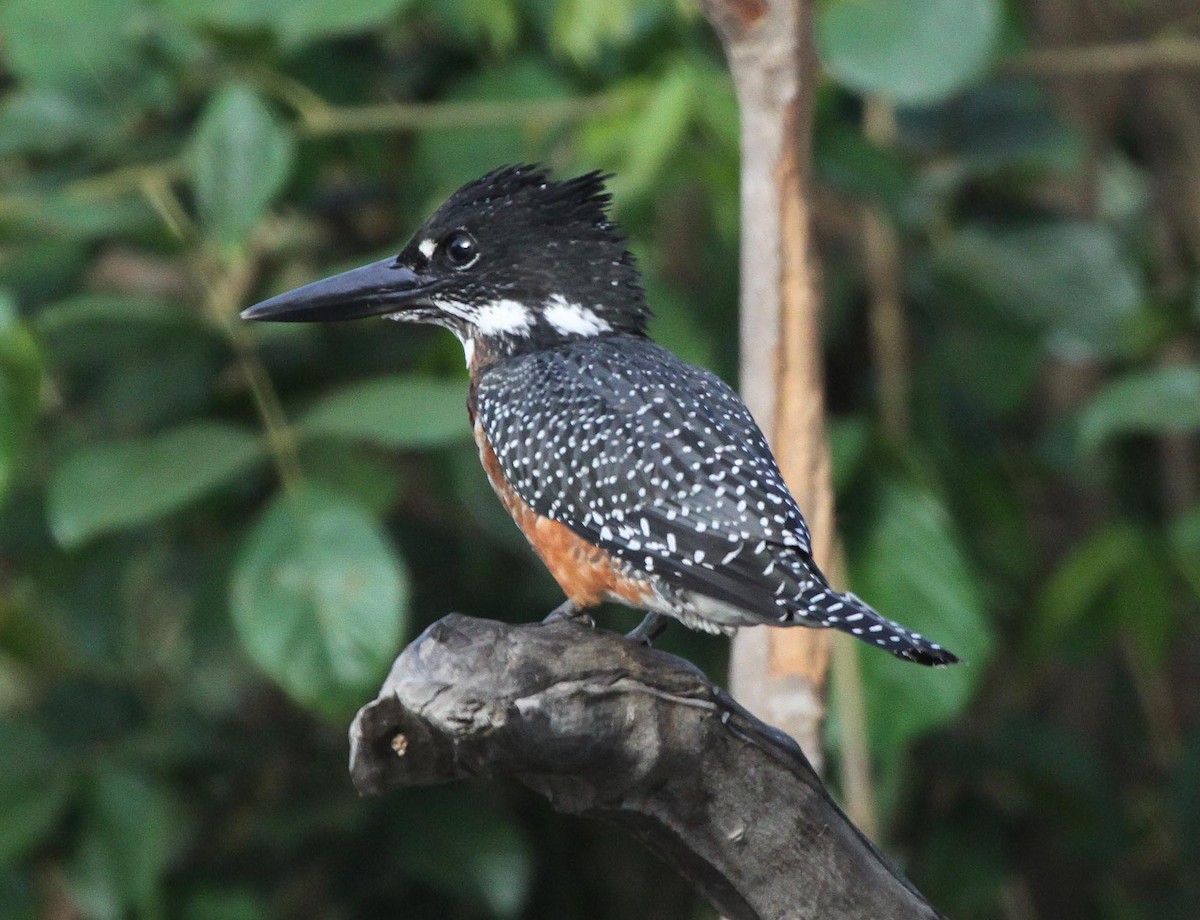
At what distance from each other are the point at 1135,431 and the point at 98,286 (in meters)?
2.45

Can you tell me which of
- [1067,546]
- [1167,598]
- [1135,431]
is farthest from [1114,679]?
[1167,598]

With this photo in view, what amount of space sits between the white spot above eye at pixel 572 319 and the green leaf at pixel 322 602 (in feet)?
1.60

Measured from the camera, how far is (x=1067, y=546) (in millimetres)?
4223

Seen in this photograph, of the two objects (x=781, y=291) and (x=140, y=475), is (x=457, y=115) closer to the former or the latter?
(x=140, y=475)

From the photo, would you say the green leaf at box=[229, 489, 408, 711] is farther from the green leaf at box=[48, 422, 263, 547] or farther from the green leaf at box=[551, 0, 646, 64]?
the green leaf at box=[551, 0, 646, 64]

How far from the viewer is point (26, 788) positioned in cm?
293

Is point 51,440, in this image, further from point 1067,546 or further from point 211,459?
point 1067,546

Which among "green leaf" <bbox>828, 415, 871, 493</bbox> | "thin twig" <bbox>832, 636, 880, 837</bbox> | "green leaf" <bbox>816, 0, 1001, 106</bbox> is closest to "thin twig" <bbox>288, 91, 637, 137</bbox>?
"green leaf" <bbox>816, 0, 1001, 106</bbox>

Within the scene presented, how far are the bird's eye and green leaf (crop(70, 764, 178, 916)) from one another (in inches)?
50.4

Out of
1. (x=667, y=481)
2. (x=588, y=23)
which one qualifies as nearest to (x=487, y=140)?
(x=588, y=23)

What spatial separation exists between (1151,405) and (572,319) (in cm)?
126

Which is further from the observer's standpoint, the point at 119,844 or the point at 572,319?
the point at 119,844

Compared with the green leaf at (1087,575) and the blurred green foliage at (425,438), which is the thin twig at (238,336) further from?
the green leaf at (1087,575)

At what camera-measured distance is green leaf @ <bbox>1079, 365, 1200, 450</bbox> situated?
295 cm
